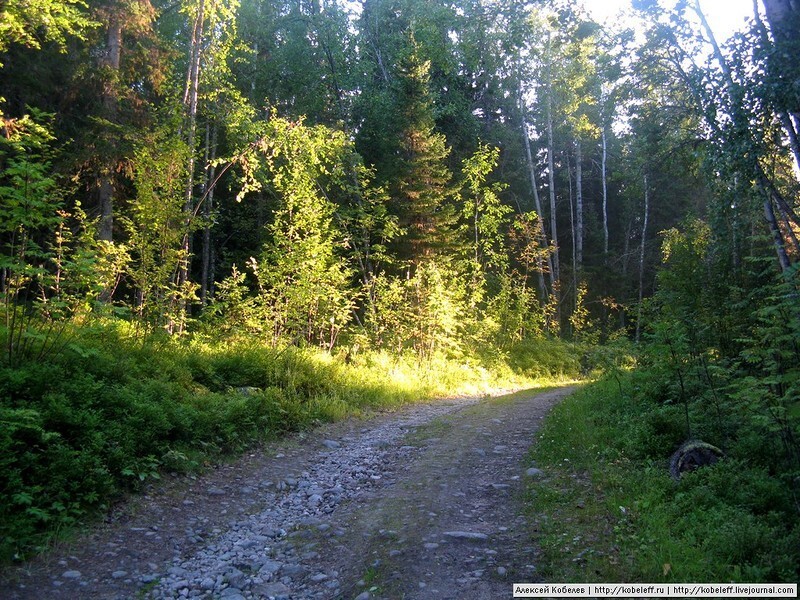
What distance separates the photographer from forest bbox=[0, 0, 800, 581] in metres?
5.10

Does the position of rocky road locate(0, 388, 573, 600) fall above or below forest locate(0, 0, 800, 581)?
below

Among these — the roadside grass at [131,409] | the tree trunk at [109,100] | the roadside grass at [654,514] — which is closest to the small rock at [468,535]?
the roadside grass at [654,514]

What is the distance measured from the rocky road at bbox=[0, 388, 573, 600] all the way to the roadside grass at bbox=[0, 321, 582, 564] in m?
0.29

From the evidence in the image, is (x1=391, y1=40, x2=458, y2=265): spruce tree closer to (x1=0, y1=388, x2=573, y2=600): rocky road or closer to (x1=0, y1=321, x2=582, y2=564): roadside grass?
(x1=0, y1=321, x2=582, y2=564): roadside grass

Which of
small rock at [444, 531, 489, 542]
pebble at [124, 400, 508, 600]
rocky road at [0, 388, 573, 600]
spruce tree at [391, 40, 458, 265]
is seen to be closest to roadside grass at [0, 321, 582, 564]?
rocky road at [0, 388, 573, 600]

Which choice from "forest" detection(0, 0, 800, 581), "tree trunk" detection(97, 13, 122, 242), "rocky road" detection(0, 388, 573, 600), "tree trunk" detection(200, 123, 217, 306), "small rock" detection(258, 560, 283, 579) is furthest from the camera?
"tree trunk" detection(200, 123, 217, 306)

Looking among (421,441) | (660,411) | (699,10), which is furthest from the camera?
(699,10)

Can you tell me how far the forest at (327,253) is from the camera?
5.10 meters

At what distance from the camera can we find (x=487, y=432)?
8.27 m

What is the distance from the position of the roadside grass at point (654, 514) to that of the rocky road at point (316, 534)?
0.32 meters

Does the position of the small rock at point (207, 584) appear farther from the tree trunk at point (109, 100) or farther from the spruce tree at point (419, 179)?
the spruce tree at point (419, 179)

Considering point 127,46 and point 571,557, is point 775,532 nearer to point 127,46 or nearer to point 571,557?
point 571,557

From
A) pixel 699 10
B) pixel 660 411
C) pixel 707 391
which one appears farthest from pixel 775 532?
pixel 699 10

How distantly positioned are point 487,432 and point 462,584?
474cm
